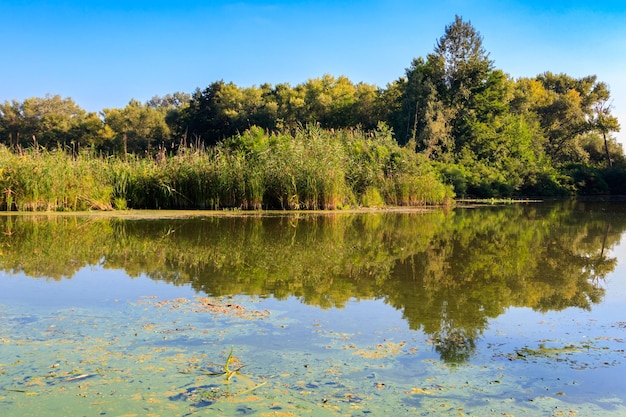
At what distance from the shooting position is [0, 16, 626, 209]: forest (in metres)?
15.5

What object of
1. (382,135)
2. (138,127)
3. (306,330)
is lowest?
(306,330)

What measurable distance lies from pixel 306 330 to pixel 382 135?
17395mm

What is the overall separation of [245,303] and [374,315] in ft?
3.62

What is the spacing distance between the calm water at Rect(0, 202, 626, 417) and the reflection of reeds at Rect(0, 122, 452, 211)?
5562 millimetres

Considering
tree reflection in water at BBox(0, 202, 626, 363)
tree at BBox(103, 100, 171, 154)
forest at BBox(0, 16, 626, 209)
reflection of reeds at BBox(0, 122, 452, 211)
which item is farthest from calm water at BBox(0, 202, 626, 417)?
tree at BBox(103, 100, 171, 154)

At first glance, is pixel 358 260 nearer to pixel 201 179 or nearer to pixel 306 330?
pixel 306 330

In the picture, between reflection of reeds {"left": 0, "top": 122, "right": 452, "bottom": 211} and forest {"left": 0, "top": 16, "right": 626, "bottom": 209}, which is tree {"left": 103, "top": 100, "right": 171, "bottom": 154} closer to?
forest {"left": 0, "top": 16, "right": 626, "bottom": 209}

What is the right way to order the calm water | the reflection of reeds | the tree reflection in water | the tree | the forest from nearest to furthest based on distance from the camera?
the calm water
the tree reflection in water
the reflection of reeds
the forest
the tree

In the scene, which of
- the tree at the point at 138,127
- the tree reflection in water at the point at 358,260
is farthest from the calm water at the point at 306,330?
the tree at the point at 138,127

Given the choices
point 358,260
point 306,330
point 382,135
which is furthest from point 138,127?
point 306,330

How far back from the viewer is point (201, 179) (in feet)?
50.6

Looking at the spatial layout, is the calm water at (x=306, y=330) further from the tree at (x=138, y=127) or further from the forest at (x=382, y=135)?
the tree at (x=138, y=127)

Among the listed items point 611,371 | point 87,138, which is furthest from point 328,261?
point 87,138

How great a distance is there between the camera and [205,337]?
3883 millimetres
